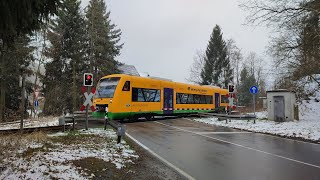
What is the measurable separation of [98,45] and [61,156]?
126 ft

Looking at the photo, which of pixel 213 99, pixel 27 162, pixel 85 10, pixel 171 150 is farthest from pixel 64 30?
pixel 27 162

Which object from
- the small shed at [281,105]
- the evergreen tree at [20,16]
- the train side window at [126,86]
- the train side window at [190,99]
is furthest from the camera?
the train side window at [190,99]

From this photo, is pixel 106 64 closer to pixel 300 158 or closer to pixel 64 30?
pixel 64 30

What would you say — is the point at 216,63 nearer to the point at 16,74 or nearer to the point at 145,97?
the point at 16,74

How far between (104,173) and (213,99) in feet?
99.1

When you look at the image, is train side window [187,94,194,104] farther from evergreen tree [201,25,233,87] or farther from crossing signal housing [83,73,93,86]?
evergreen tree [201,25,233,87]

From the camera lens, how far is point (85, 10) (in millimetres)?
47500

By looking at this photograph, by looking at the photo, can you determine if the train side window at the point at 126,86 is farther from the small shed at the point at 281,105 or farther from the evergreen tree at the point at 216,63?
the evergreen tree at the point at 216,63

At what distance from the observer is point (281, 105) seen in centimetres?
2475

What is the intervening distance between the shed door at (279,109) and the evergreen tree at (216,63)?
39.9m

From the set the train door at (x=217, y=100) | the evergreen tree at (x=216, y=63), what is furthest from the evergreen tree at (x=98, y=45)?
the evergreen tree at (x=216, y=63)

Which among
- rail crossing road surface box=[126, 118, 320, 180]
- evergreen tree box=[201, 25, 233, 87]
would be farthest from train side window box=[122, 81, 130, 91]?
evergreen tree box=[201, 25, 233, 87]

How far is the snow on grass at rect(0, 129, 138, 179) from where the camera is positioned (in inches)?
287

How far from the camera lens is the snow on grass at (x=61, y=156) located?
7.28 m
